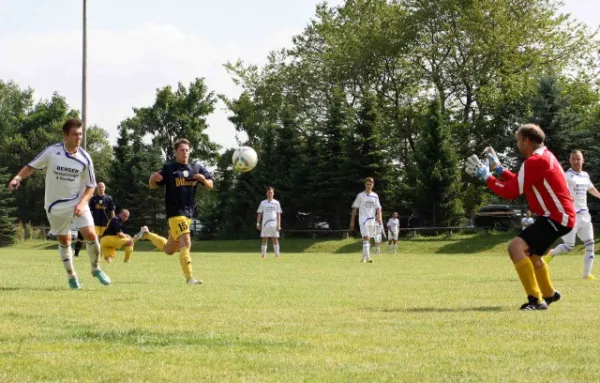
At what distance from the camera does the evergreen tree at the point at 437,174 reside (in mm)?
54281

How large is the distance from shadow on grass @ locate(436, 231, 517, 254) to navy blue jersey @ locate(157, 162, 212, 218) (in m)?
33.1

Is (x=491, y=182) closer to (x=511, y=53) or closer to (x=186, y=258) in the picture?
(x=186, y=258)

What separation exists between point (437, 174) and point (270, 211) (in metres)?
22.1

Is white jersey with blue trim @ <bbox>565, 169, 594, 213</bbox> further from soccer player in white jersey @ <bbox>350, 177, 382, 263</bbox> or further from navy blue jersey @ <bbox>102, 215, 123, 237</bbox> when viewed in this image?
navy blue jersey @ <bbox>102, 215, 123, 237</bbox>

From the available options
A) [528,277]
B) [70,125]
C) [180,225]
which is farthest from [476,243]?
[528,277]

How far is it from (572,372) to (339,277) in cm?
1182

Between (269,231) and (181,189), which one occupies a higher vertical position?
(181,189)

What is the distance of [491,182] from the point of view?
10.6 metres

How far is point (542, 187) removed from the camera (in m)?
10.6

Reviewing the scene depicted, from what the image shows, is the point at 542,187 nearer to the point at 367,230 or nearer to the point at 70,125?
the point at 70,125

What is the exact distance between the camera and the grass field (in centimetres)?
605

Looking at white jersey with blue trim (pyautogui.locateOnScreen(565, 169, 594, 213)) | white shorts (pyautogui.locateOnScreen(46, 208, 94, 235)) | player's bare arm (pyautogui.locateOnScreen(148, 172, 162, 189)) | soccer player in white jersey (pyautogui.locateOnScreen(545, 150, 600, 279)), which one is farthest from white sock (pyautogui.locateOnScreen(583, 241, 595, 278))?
white shorts (pyautogui.locateOnScreen(46, 208, 94, 235))

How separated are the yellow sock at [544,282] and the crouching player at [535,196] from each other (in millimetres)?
139

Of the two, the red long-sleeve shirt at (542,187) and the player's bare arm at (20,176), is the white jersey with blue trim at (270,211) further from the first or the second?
the red long-sleeve shirt at (542,187)
